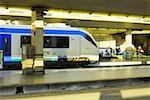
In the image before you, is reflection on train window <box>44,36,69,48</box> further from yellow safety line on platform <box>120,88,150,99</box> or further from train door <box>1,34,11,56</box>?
yellow safety line on platform <box>120,88,150,99</box>

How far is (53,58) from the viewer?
2164 centimetres

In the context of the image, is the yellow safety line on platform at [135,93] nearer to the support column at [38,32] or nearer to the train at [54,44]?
the support column at [38,32]

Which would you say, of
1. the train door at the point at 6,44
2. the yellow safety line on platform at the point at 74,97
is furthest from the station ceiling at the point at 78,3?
the yellow safety line on platform at the point at 74,97

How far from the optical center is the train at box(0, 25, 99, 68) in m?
20.5

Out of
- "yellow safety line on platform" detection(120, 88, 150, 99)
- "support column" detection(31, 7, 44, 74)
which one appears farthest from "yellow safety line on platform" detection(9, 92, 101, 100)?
"support column" detection(31, 7, 44, 74)

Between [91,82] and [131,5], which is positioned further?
[131,5]

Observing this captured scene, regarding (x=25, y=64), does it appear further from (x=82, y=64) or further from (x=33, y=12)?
(x=82, y=64)

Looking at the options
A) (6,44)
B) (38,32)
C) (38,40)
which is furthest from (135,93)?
(6,44)

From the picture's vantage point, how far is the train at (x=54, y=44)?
20.5 metres

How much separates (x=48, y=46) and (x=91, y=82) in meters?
10.5

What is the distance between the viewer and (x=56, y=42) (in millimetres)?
22047

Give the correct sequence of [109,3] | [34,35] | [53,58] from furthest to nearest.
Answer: [53,58] → [34,35] → [109,3]

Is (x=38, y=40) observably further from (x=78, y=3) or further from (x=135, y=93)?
(x=135, y=93)

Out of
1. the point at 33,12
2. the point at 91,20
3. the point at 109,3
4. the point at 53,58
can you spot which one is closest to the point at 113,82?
the point at 109,3
